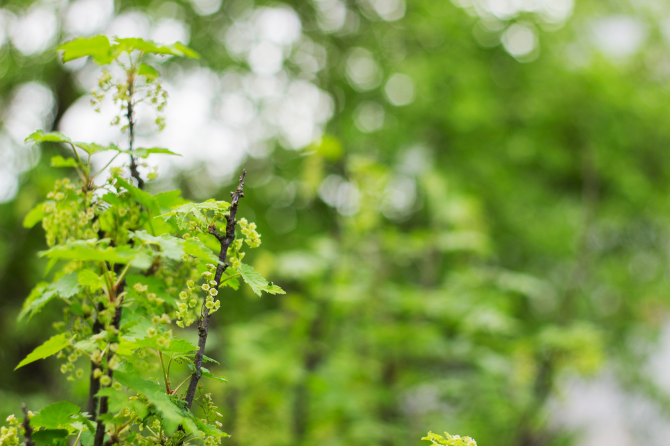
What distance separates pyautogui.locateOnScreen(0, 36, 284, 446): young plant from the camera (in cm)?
76

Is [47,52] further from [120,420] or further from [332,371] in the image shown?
[120,420]

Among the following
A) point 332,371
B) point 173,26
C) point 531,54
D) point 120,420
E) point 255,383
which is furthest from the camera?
point 173,26

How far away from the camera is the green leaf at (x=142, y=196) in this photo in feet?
2.88

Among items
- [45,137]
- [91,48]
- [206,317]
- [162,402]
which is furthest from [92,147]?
[162,402]

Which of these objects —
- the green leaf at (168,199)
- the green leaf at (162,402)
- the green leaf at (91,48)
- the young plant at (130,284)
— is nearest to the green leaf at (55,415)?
→ the young plant at (130,284)

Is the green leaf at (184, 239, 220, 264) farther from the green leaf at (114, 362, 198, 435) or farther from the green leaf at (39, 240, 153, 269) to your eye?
the green leaf at (114, 362, 198, 435)

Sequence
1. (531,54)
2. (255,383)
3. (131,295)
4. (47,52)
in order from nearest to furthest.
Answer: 1. (131,295)
2. (255,383)
3. (531,54)
4. (47,52)

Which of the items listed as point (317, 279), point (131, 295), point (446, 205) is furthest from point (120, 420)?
point (446, 205)

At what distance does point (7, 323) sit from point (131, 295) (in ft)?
21.1

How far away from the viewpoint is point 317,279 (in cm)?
364

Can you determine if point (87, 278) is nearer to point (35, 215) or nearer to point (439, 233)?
point (35, 215)

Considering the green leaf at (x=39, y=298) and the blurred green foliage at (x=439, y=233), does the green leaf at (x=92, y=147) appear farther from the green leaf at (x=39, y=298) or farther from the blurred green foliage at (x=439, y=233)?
the blurred green foliage at (x=439, y=233)

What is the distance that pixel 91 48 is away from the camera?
1000 mm

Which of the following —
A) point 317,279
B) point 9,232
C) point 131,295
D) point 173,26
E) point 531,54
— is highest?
point 531,54
